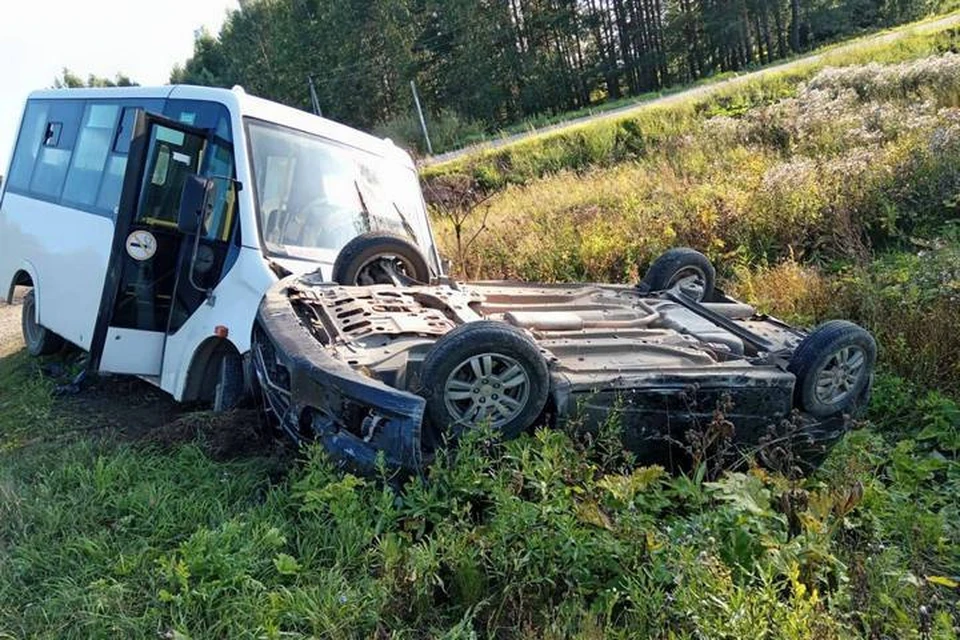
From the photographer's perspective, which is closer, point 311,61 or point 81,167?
point 81,167

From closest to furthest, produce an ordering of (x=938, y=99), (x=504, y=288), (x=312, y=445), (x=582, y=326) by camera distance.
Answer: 1. (x=312, y=445)
2. (x=582, y=326)
3. (x=504, y=288)
4. (x=938, y=99)

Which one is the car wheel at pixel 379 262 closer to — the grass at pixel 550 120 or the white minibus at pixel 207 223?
the white minibus at pixel 207 223

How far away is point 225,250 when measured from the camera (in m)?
4.59

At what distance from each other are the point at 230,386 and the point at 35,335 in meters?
3.62

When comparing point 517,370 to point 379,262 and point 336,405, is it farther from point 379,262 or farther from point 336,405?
point 379,262

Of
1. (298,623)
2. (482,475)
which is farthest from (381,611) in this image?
(482,475)

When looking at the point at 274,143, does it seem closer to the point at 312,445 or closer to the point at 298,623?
the point at 312,445

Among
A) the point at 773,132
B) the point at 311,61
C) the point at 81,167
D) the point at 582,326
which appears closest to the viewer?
the point at 582,326

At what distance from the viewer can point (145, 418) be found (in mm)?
4973

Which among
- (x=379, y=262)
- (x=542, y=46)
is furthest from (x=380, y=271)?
(x=542, y=46)

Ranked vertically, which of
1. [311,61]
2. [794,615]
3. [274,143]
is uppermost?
[311,61]

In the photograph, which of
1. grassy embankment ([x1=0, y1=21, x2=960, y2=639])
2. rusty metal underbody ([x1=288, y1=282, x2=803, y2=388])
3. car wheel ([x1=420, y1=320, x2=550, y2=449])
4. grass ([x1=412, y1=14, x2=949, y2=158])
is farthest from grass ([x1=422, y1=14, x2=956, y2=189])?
car wheel ([x1=420, y1=320, x2=550, y2=449])

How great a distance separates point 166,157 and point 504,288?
250 centimetres

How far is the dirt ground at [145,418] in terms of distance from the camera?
3926mm
